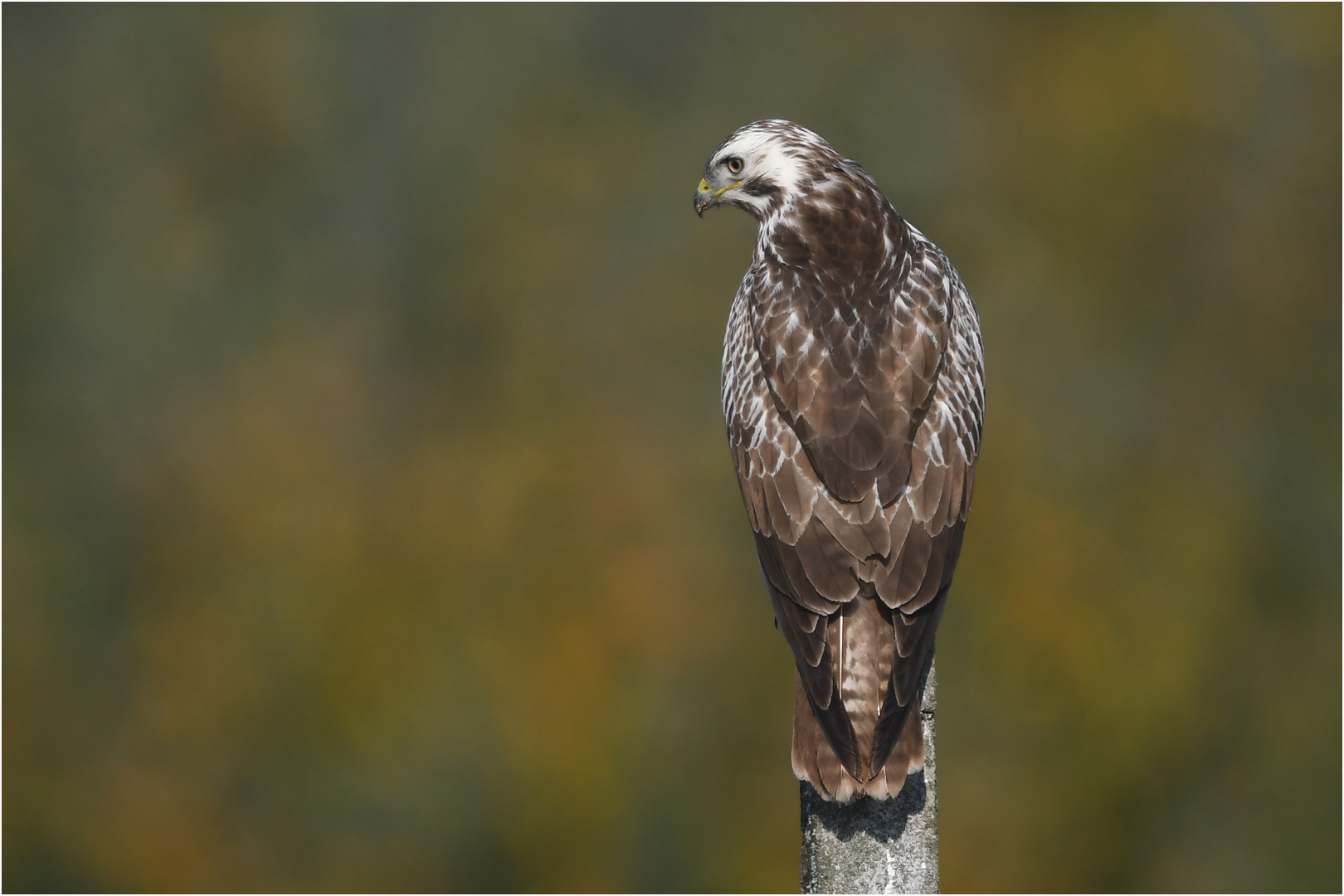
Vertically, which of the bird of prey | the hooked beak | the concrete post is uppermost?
the hooked beak

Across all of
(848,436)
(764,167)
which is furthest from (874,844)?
(764,167)

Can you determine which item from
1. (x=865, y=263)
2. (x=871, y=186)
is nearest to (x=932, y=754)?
(x=865, y=263)

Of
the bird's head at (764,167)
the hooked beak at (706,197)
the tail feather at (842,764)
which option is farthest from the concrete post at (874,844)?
the hooked beak at (706,197)

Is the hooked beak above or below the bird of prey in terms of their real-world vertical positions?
above

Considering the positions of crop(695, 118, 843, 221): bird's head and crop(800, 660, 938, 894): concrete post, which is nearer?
crop(800, 660, 938, 894): concrete post

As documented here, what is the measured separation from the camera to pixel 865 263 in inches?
215

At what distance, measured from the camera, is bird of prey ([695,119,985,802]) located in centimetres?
434

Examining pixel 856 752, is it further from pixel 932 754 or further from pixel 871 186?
pixel 871 186

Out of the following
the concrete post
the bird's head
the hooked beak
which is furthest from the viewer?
the hooked beak

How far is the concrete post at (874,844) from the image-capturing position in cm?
402

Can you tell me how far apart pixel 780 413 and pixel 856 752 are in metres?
1.40

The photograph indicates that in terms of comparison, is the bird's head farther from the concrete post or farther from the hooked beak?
the concrete post

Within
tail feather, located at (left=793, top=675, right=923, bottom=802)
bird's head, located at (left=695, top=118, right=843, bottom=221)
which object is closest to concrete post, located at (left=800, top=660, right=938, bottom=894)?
tail feather, located at (left=793, top=675, right=923, bottom=802)

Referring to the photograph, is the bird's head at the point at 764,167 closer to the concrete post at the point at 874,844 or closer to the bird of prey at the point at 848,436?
the bird of prey at the point at 848,436
